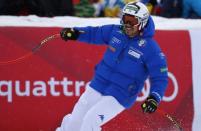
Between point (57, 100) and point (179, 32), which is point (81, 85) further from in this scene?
point (179, 32)

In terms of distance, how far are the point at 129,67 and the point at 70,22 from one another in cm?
179

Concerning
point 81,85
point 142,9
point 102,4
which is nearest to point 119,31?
point 142,9

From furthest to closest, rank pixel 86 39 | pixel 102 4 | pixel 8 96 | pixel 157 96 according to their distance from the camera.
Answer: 1. pixel 102 4
2. pixel 8 96
3. pixel 86 39
4. pixel 157 96

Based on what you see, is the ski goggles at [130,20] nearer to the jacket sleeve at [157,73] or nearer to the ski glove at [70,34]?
the jacket sleeve at [157,73]

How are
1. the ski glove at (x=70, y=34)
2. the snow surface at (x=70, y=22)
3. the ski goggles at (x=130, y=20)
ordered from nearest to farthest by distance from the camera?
the ski goggles at (x=130, y=20), the ski glove at (x=70, y=34), the snow surface at (x=70, y=22)

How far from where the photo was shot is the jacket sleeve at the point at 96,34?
8.38 meters

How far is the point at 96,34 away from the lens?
841 centimetres

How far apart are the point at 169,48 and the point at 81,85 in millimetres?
1225

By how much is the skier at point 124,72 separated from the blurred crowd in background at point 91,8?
1.81 m

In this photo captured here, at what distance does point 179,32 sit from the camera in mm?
9523

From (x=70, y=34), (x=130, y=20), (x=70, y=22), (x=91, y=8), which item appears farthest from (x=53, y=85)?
(x=91, y=8)

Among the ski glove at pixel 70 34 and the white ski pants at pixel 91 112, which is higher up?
the ski glove at pixel 70 34

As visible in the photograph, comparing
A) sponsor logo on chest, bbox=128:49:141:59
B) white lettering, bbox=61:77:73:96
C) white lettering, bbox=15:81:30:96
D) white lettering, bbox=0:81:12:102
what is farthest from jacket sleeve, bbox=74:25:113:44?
white lettering, bbox=0:81:12:102

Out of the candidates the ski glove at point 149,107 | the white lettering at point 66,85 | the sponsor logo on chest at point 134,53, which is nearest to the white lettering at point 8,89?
the white lettering at point 66,85
